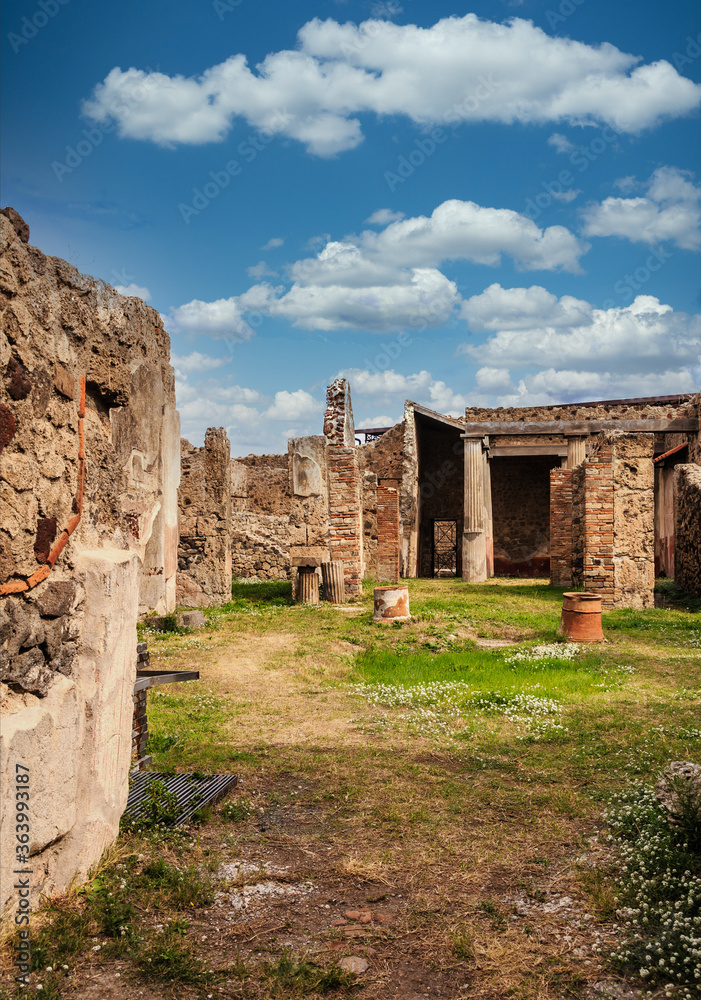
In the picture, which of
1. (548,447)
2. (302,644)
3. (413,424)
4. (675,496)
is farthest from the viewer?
(413,424)

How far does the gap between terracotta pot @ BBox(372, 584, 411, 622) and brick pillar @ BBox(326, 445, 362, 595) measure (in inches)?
103

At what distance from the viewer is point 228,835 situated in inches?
130

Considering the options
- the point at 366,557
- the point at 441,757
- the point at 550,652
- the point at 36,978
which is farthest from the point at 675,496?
the point at 36,978

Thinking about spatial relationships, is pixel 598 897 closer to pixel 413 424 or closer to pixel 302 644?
pixel 302 644

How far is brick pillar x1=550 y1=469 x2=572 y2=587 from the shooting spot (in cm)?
1549

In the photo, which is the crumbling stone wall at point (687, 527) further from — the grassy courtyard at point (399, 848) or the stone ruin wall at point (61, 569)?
the stone ruin wall at point (61, 569)

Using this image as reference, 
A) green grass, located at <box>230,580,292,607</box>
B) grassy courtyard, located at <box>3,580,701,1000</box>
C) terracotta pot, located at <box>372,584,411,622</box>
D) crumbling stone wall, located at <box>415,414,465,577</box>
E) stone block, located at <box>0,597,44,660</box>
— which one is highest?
crumbling stone wall, located at <box>415,414,465,577</box>

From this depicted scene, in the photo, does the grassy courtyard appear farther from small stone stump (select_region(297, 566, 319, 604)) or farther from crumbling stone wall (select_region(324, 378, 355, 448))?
crumbling stone wall (select_region(324, 378, 355, 448))

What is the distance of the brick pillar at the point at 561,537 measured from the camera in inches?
610

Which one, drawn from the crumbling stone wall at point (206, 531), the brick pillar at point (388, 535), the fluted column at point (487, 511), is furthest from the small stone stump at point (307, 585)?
the fluted column at point (487, 511)

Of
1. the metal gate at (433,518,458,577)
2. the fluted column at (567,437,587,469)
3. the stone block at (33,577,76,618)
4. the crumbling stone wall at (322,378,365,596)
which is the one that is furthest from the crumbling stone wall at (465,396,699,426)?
the stone block at (33,577,76,618)

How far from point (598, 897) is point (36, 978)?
1954 mm

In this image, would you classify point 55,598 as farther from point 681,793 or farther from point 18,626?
point 681,793

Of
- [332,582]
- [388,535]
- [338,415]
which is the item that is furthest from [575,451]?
[332,582]
